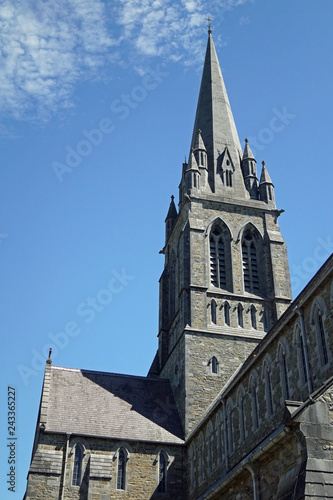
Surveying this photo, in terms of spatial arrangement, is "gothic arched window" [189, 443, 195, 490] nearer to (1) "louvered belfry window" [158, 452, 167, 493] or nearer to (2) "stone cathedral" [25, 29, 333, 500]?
(2) "stone cathedral" [25, 29, 333, 500]

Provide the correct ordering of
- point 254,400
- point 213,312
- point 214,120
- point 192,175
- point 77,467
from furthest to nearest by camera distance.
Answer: point 214,120
point 192,175
point 213,312
point 77,467
point 254,400

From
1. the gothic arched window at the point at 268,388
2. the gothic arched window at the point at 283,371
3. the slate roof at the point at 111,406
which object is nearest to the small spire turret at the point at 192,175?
Result: the slate roof at the point at 111,406

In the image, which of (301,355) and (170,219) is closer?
(301,355)

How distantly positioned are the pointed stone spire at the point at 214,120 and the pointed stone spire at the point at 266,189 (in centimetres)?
126

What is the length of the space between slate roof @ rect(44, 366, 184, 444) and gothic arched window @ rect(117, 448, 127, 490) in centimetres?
72

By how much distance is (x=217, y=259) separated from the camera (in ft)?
111

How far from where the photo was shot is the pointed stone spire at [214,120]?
38.7 m

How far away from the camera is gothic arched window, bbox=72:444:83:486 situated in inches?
1013

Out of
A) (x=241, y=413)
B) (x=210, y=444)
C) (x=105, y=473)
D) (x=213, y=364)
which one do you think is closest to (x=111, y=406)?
(x=105, y=473)

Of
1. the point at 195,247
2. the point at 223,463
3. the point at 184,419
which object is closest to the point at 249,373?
the point at 223,463

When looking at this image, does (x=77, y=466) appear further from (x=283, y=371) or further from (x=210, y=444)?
(x=283, y=371)

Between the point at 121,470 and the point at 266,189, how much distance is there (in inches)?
753

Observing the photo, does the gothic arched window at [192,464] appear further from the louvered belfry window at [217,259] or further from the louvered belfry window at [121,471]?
the louvered belfry window at [217,259]

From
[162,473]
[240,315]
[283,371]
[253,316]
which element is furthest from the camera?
[253,316]
